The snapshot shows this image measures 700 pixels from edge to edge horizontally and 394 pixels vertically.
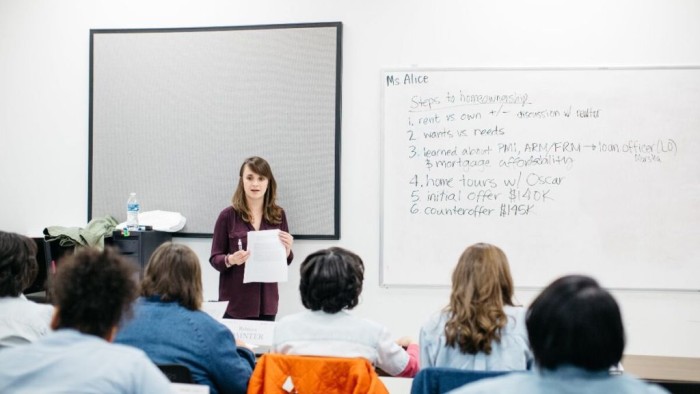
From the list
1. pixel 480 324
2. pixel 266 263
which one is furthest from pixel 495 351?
pixel 266 263

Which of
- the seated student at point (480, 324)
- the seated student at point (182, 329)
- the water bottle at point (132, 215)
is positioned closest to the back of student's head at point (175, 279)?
the seated student at point (182, 329)

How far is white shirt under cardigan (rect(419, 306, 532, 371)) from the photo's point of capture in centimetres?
192

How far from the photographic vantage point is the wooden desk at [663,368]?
2.19m

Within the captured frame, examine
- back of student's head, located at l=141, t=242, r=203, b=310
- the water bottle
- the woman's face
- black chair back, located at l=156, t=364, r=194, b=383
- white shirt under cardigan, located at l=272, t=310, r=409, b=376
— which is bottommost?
black chair back, located at l=156, t=364, r=194, b=383

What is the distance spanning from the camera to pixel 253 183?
3.59 metres

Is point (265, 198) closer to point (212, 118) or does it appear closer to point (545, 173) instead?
point (212, 118)

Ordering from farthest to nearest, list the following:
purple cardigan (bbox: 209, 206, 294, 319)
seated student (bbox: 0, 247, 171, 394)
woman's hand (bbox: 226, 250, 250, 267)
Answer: purple cardigan (bbox: 209, 206, 294, 319) < woman's hand (bbox: 226, 250, 250, 267) < seated student (bbox: 0, 247, 171, 394)

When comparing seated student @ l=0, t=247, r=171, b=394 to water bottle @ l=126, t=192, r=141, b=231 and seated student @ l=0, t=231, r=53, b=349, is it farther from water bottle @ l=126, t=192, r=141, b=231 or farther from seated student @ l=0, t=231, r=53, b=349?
water bottle @ l=126, t=192, r=141, b=231

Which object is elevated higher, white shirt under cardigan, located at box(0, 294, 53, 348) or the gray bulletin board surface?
the gray bulletin board surface

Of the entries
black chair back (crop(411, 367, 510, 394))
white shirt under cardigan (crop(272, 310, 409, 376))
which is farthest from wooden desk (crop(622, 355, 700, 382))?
white shirt under cardigan (crop(272, 310, 409, 376))

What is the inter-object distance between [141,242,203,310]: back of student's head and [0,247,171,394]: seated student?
554 millimetres

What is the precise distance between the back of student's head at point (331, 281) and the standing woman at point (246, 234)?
1.42 m

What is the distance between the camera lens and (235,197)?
362 cm

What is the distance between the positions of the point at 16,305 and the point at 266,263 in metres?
1.59
